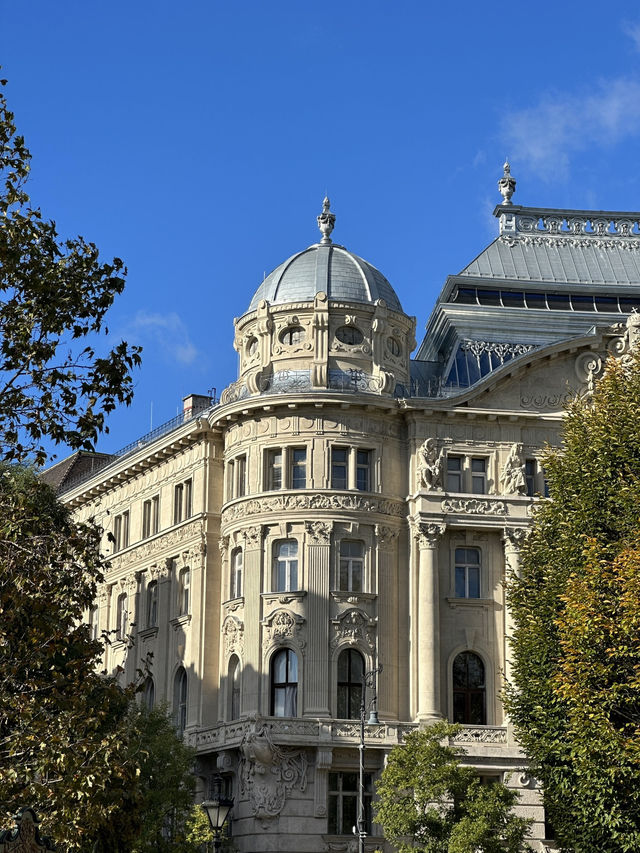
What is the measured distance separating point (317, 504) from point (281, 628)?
5419mm

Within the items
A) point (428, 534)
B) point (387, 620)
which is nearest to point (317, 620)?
point (387, 620)

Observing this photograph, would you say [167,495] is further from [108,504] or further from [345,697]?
[345,697]

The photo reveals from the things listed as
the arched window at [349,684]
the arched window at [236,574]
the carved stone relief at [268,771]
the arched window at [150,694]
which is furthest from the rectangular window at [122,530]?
the carved stone relief at [268,771]

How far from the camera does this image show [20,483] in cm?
5966

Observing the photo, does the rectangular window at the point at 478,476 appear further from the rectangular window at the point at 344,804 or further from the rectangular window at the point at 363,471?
the rectangular window at the point at 344,804

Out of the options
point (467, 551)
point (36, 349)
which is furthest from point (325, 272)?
point (36, 349)

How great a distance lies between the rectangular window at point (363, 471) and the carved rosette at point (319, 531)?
2.49 metres

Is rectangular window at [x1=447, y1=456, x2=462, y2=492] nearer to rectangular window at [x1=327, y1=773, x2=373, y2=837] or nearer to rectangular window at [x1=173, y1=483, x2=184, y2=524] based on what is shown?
rectangular window at [x1=327, y1=773, x2=373, y2=837]

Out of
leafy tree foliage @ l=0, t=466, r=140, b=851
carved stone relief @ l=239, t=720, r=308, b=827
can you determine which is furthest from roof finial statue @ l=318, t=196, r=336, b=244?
leafy tree foliage @ l=0, t=466, r=140, b=851

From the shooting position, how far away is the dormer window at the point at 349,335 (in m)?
69.1

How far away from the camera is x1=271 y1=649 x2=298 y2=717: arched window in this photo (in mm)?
64875

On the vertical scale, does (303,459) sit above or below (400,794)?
above

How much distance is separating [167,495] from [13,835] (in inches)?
2036

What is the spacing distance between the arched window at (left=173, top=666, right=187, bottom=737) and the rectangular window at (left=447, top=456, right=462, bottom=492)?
50.1 feet
